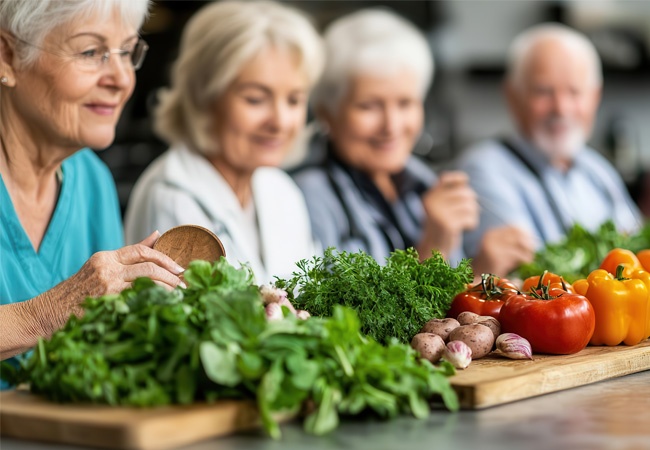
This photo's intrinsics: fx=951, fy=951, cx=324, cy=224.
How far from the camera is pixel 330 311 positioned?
197cm

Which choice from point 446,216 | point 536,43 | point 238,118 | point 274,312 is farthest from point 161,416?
point 536,43

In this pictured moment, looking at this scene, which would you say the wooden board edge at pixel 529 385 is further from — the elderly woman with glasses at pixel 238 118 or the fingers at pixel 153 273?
the elderly woman with glasses at pixel 238 118

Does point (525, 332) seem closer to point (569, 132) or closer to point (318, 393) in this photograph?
point (318, 393)

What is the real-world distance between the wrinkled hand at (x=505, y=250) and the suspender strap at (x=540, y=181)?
0.73 metres

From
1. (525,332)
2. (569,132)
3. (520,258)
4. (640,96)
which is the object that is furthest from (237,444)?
(640,96)

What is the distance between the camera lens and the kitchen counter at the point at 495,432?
142 centimetres

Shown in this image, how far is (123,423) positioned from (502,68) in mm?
6382

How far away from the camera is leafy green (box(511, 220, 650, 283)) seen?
3193mm

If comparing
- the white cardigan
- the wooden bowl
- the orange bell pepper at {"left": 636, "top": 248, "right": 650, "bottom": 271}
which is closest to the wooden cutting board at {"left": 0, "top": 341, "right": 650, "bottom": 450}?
the wooden bowl

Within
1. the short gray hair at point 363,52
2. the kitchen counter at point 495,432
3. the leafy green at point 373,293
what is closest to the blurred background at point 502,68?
the short gray hair at point 363,52

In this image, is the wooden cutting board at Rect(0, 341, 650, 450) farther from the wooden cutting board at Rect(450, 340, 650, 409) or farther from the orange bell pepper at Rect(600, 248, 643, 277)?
the orange bell pepper at Rect(600, 248, 643, 277)

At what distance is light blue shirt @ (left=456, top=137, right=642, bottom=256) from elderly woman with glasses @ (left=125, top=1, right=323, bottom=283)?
123cm

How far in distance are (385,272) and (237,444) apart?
0.64m

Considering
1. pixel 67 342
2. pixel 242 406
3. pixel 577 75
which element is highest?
pixel 577 75
